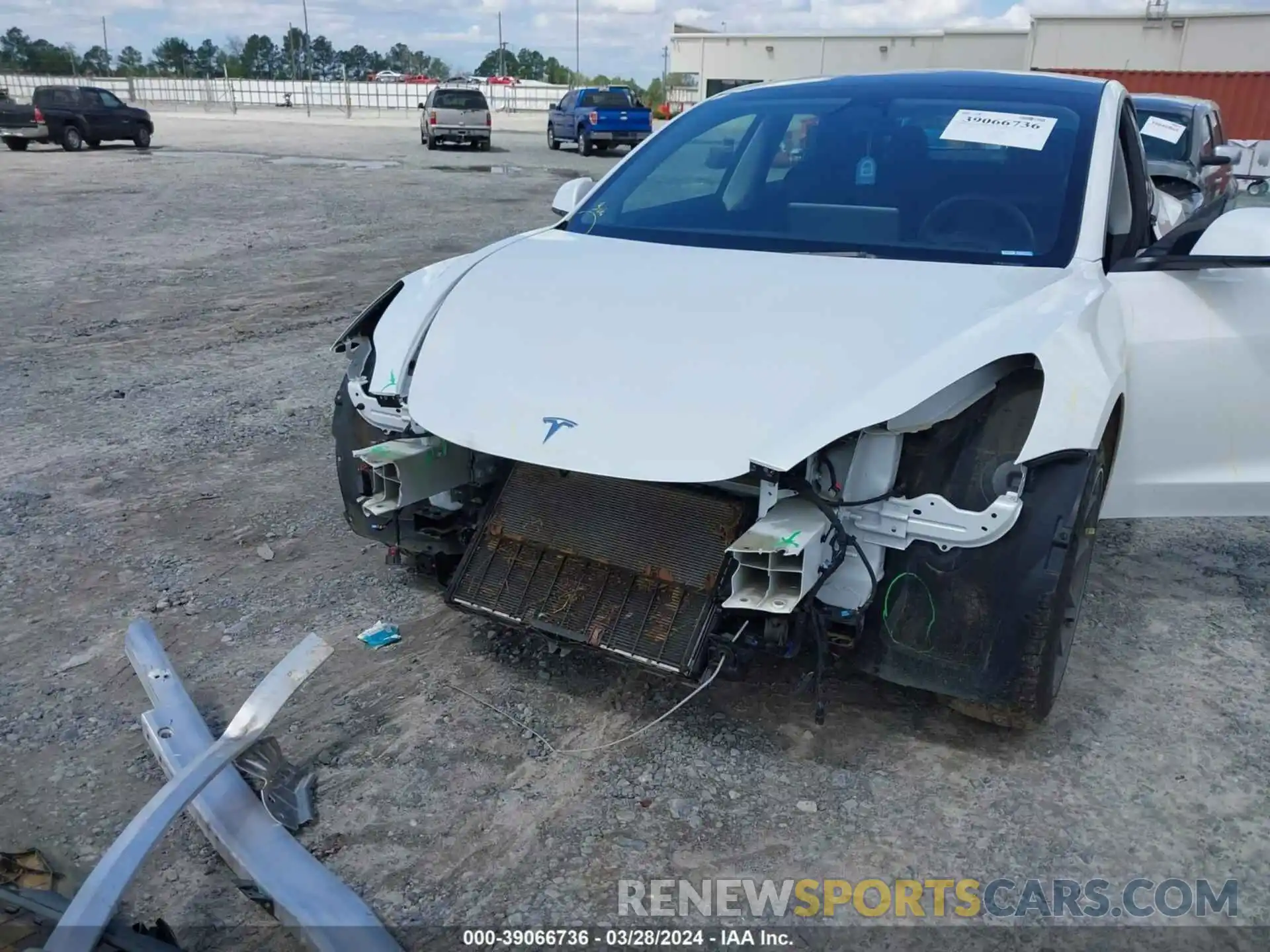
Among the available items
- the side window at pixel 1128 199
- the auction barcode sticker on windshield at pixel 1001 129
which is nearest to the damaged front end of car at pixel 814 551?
the side window at pixel 1128 199

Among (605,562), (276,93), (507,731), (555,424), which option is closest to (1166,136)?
(605,562)

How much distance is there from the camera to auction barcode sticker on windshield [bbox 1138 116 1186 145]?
8.96m

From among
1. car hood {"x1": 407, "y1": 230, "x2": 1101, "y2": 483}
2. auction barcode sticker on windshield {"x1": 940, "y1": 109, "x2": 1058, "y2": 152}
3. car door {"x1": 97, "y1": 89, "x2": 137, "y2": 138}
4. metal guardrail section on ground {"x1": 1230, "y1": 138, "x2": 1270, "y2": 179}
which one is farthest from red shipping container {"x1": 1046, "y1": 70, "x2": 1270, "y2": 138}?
car door {"x1": 97, "y1": 89, "x2": 137, "y2": 138}

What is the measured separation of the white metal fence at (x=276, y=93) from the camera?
181 ft

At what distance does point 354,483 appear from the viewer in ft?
10.6

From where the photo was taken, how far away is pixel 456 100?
85.9 feet

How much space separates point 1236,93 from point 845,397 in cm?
2474

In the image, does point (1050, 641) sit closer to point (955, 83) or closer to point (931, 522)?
point (931, 522)

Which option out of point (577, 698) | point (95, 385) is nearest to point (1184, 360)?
point (577, 698)

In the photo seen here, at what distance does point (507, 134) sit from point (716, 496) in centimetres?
3483

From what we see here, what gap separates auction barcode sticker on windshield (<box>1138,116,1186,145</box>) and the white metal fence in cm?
4858

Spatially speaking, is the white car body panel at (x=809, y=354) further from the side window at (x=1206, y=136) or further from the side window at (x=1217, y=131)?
the side window at (x=1217, y=131)

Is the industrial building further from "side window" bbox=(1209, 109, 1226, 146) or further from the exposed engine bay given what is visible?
the exposed engine bay

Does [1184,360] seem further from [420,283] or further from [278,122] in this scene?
[278,122]
